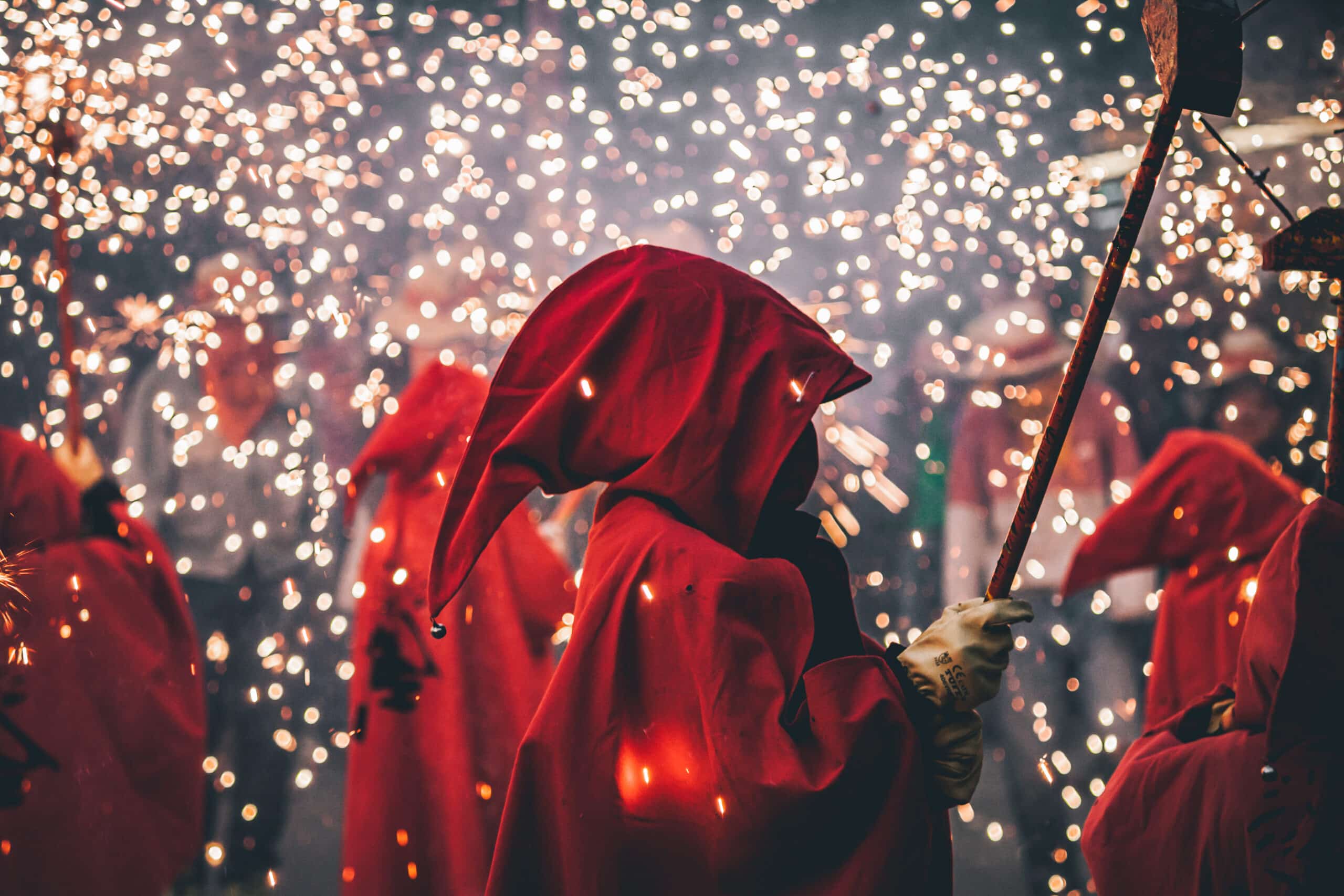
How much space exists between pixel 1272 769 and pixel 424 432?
2.07m

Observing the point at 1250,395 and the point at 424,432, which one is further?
the point at 1250,395

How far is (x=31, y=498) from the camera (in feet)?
6.34

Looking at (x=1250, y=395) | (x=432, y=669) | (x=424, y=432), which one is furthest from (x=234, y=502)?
(x=1250, y=395)

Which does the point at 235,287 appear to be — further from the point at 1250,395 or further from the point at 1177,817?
the point at 1250,395

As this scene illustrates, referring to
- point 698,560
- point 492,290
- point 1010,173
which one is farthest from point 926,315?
point 698,560

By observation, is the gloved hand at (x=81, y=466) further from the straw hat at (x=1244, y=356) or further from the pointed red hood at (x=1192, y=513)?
the straw hat at (x=1244, y=356)

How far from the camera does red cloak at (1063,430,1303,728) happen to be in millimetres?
2141

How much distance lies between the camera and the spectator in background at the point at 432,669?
7.20ft

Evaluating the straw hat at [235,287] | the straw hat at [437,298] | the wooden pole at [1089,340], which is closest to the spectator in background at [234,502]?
the straw hat at [235,287]

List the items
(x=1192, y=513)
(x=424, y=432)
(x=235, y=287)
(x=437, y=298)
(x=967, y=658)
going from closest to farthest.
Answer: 1. (x=967, y=658)
2. (x=1192, y=513)
3. (x=424, y=432)
4. (x=235, y=287)
5. (x=437, y=298)

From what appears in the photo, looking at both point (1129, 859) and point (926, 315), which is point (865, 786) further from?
point (926, 315)

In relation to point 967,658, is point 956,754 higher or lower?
lower

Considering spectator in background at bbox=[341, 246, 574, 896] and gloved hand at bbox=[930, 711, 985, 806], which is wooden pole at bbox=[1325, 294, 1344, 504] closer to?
gloved hand at bbox=[930, 711, 985, 806]

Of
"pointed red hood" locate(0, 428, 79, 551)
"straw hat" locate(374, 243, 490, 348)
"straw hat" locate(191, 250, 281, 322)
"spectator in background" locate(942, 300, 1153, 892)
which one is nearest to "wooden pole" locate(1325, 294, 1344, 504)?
"spectator in background" locate(942, 300, 1153, 892)
